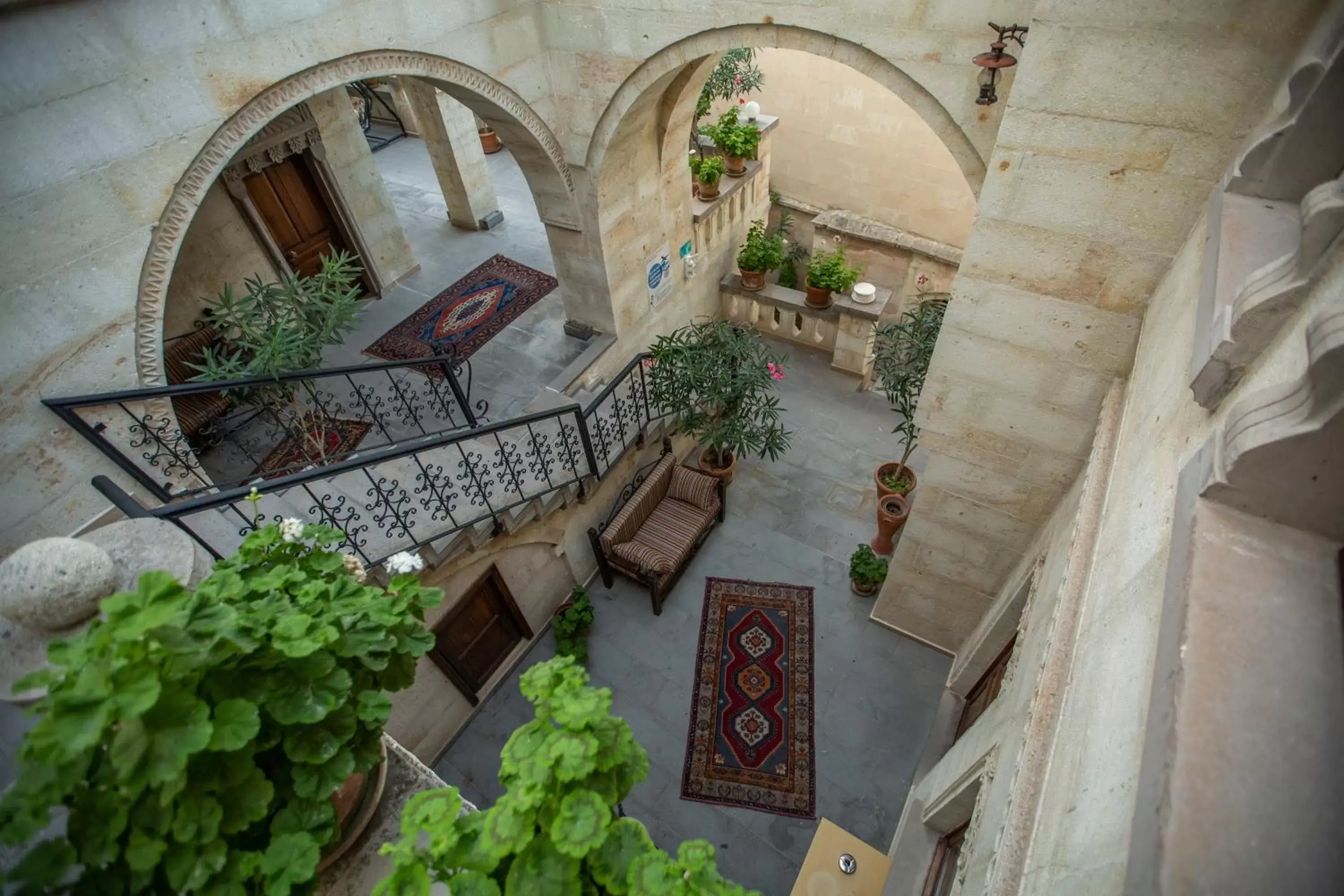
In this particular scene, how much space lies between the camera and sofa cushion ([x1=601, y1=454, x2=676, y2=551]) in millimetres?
5262

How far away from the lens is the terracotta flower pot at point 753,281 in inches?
307

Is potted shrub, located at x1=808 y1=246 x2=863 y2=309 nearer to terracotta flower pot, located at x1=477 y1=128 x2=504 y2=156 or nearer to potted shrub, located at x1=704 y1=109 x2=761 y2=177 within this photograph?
potted shrub, located at x1=704 y1=109 x2=761 y2=177

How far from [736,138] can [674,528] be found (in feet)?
15.4

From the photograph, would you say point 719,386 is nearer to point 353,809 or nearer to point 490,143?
point 353,809

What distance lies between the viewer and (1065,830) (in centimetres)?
124

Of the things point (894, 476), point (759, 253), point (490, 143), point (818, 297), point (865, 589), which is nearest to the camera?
point (865, 589)

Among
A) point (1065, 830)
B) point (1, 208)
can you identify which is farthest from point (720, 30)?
point (1065, 830)

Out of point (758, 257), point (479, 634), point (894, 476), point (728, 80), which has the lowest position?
point (894, 476)

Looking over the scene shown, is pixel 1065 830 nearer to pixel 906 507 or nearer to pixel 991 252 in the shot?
pixel 991 252

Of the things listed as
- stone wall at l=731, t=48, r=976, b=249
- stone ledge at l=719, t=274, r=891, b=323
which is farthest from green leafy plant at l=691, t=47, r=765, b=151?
stone ledge at l=719, t=274, r=891, b=323

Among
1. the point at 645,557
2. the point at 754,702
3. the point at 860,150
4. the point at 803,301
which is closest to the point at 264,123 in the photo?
the point at 645,557

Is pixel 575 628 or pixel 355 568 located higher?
pixel 355 568

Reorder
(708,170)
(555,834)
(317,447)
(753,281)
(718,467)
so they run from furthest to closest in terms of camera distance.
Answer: (753,281) → (708,170) → (718,467) → (317,447) → (555,834)

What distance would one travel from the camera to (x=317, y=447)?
4.57m
